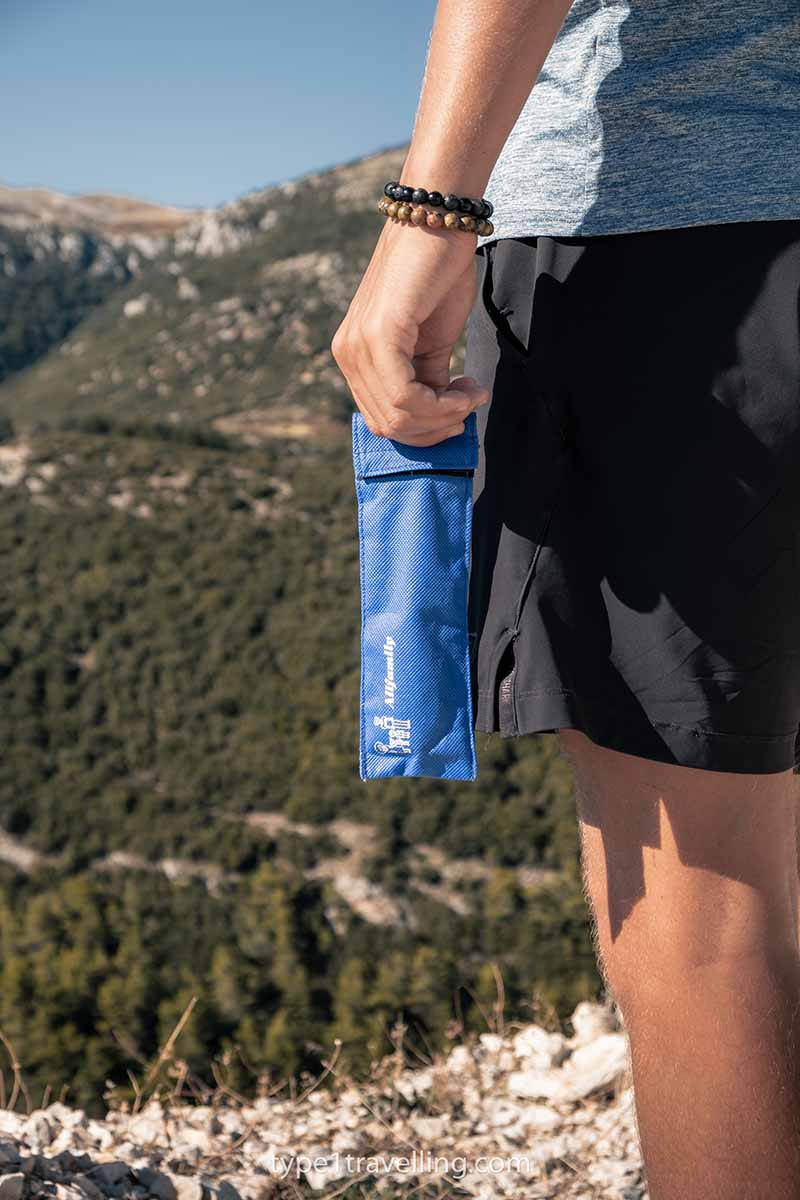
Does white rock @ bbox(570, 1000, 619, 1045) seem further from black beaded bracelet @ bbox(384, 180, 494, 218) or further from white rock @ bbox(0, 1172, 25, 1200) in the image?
black beaded bracelet @ bbox(384, 180, 494, 218)

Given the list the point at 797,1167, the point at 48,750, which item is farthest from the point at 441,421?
the point at 48,750

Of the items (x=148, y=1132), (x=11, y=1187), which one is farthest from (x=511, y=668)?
(x=148, y=1132)

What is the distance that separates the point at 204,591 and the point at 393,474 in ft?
50.1

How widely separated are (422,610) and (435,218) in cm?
30

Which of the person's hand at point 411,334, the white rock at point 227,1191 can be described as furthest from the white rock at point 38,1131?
the person's hand at point 411,334

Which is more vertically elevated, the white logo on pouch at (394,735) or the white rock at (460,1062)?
the white logo on pouch at (394,735)

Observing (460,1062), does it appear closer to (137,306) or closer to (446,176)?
(446,176)

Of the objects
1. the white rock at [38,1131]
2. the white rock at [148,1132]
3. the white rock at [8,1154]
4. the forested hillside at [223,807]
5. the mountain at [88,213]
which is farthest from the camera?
the mountain at [88,213]

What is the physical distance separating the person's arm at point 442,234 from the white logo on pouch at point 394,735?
0.23m

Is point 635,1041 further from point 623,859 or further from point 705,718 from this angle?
point 705,718

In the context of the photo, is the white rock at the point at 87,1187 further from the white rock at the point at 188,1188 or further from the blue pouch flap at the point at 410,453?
the blue pouch flap at the point at 410,453

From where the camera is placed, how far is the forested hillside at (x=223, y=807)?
5.52 m

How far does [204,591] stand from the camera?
15.8 meters

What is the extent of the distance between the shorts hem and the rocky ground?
2.20ft
